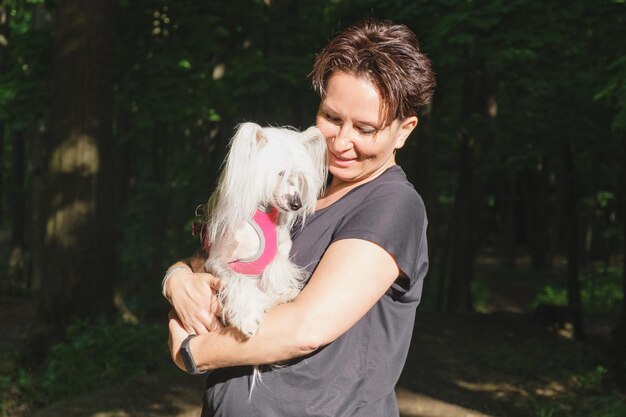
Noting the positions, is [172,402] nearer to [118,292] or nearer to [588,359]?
[118,292]

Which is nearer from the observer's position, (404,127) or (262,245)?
(404,127)

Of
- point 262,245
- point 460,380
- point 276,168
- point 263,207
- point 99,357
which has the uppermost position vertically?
point 276,168

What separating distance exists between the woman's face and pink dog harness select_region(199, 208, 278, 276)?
10.7 inches

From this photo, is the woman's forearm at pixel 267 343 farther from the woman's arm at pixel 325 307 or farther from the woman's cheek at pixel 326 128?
the woman's cheek at pixel 326 128

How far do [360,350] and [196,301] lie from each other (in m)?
0.55

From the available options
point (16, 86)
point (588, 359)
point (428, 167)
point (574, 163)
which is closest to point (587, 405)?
point (588, 359)

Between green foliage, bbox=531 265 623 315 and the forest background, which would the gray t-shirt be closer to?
the forest background

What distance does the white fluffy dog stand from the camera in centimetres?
257

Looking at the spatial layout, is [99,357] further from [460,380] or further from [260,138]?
[260,138]

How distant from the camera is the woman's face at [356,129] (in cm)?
→ 236

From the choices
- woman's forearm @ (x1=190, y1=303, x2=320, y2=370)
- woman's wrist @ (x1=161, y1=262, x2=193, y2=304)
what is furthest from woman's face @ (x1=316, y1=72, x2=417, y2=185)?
woman's wrist @ (x1=161, y1=262, x2=193, y2=304)

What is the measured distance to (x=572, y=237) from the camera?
13.6 m

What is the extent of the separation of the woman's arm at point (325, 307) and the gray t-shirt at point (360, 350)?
0.17 feet

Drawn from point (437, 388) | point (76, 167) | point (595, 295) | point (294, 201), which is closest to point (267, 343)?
point (294, 201)
